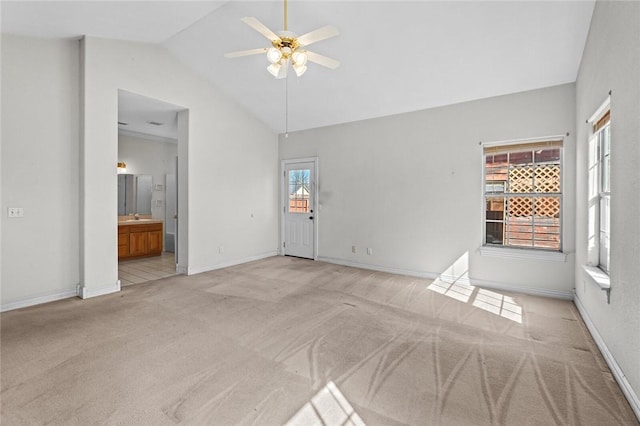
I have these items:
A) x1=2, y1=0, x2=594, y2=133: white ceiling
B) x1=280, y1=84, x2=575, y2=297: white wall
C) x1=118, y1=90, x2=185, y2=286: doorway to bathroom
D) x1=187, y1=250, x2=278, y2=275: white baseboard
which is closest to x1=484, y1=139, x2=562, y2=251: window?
x1=280, y1=84, x2=575, y2=297: white wall

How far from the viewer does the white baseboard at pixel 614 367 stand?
1.78 m

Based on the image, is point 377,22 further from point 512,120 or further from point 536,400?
point 536,400

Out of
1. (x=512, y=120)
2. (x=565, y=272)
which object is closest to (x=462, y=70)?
(x=512, y=120)

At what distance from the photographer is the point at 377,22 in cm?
333

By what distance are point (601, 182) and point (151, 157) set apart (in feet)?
26.6

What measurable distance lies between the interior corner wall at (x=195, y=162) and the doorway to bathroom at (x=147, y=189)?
38 cm

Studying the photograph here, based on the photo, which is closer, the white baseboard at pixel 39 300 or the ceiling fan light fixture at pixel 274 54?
the ceiling fan light fixture at pixel 274 54

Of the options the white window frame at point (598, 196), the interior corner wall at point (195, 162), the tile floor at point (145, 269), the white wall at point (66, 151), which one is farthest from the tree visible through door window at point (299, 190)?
the white window frame at point (598, 196)

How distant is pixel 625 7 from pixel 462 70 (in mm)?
1841

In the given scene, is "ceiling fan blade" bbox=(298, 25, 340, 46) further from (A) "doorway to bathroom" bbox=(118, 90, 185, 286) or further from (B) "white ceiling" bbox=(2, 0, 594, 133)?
(A) "doorway to bathroom" bbox=(118, 90, 185, 286)

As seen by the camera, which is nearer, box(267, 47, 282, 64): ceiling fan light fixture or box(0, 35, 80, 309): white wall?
box(267, 47, 282, 64): ceiling fan light fixture

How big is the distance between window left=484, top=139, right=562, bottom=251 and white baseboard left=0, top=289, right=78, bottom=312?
19.1ft

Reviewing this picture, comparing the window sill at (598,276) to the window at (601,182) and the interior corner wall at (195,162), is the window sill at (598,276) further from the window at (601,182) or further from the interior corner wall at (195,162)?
the interior corner wall at (195,162)

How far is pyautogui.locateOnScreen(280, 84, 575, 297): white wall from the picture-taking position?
388 centimetres
